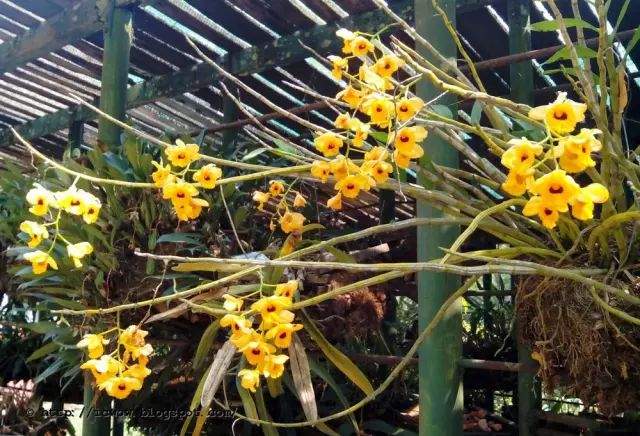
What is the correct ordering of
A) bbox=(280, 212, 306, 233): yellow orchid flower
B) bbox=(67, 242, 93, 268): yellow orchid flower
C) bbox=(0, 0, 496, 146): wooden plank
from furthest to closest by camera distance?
1. bbox=(0, 0, 496, 146): wooden plank
2. bbox=(280, 212, 306, 233): yellow orchid flower
3. bbox=(67, 242, 93, 268): yellow orchid flower

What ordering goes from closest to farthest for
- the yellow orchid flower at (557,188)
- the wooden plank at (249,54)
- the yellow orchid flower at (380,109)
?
the yellow orchid flower at (557,188) < the yellow orchid flower at (380,109) < the wooden plank at (249,54)

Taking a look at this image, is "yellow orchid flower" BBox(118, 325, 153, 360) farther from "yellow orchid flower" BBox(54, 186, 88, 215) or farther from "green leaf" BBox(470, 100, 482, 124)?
"green leaf" BBox(470, 100, 482, 124)

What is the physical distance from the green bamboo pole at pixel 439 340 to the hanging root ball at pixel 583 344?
167 millimetres

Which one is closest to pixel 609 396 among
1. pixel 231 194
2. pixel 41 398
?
pixel 231 194

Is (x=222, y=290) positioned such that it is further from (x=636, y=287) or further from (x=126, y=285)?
(x=636, y=287)

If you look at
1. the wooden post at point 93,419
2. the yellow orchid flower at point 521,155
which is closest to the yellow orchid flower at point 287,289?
the yellow orchid flower at point 521,155

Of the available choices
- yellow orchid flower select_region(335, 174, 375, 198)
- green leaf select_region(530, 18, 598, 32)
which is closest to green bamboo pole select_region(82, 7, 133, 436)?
yellow orchid flower select_region(335, 174, 375, 198)

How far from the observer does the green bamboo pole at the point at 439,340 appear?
1.03m

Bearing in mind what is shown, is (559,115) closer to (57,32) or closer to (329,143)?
(329,143)

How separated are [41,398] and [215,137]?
156cm

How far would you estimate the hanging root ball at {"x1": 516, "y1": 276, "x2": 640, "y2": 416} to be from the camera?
79cm

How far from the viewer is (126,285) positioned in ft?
4.38

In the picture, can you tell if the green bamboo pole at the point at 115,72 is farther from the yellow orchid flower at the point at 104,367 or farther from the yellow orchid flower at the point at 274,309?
the yellow orchid flower at the point at 274,309

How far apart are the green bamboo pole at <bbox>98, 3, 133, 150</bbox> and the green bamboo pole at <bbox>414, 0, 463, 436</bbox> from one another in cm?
111
